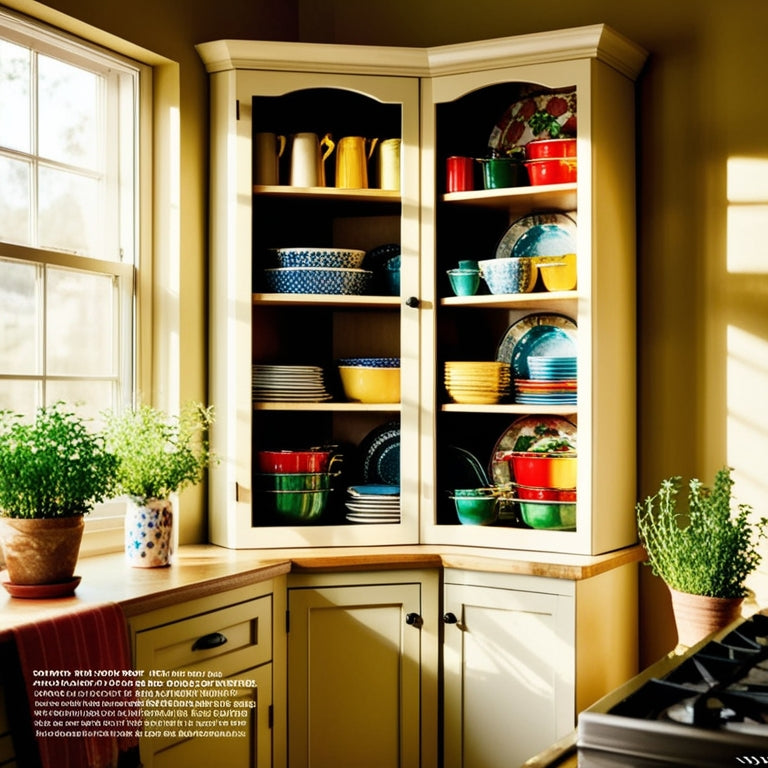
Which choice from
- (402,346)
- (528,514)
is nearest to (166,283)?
(402,346)

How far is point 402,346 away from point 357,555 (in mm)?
633

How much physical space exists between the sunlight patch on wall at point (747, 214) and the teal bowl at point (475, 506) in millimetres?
972

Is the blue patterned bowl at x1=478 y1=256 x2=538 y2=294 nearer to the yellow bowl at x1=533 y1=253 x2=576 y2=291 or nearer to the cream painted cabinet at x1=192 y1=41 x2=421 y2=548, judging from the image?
the yellow bowl at x1=533 y1=253 x2=576 y2=291

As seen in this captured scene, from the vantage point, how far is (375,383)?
3.13m

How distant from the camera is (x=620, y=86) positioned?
120 inches

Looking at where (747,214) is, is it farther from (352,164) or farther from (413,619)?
(413,619)

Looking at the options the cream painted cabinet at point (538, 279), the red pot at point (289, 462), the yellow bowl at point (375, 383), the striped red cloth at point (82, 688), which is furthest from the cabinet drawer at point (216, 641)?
the yellow bowl at point (375, 383)

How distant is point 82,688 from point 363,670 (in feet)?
3.20

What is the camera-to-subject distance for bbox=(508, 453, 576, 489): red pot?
298cm

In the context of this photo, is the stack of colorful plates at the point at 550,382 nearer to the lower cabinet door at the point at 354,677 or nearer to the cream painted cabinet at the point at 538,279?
the cream painted cabinet at the point at 538,279

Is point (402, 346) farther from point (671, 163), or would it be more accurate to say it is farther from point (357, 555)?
point (671, 163)

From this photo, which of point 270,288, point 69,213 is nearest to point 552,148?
point 270,288

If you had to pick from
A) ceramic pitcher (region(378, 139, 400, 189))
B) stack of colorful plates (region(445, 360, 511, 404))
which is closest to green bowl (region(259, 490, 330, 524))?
stack of colorful plates (region(445, 360, 511, 404))

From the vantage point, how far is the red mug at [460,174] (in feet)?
10.1
